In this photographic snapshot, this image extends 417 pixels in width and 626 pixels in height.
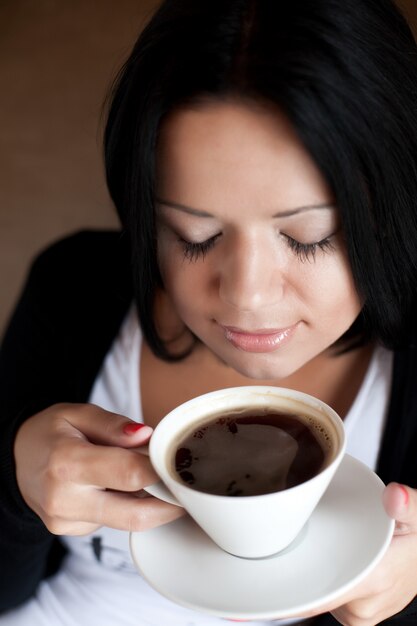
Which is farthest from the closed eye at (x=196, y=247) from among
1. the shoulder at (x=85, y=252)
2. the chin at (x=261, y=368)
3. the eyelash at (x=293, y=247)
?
the shoulder at (x=85, y=252)

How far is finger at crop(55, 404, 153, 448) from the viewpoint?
75 cm

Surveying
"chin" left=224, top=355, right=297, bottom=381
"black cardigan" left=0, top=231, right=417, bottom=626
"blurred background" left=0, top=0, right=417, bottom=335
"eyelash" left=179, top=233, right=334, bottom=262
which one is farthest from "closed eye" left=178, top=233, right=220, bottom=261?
"blurred background" left=0, top=0, right=417, bottom=335

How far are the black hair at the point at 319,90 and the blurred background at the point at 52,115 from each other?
0.72m

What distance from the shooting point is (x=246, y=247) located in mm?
787

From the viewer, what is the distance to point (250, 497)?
61 cm

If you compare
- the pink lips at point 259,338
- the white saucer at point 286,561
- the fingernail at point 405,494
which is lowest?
the white saucer at point 286,561

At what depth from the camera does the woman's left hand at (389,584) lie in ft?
2.46

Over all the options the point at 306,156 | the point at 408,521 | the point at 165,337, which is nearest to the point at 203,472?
the point at 408,521

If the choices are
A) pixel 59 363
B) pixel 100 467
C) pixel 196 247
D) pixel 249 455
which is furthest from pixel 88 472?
pixel 59 363

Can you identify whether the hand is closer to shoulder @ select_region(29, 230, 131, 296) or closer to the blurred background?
shoulder @ select_region(29, 230, 131, 296)

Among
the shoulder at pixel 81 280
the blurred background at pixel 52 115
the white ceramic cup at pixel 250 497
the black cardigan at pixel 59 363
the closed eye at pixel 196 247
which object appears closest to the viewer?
the white ceramic cup at pixel 250 497

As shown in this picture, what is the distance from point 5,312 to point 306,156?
1.16 m

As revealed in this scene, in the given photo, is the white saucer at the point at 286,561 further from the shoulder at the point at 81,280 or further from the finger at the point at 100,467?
the shoulder at the point at 81,280

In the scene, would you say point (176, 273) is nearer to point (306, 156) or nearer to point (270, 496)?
point (306, 156)
